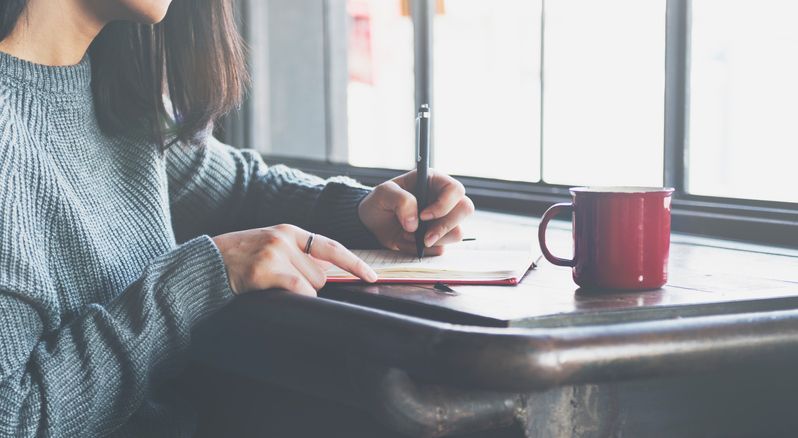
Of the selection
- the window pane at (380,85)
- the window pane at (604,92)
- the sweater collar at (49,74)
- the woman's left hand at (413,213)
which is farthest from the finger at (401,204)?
the window pane at (380,85)

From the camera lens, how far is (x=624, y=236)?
3.62 feet

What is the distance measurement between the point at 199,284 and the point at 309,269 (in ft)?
0.46

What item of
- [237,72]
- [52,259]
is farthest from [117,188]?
[237,72]

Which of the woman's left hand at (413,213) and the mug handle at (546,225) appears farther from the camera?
the woman's left hand at (413,213)

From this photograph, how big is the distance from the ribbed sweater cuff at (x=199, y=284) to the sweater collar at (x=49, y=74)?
39 cm

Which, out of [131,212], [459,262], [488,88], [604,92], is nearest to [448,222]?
[459,262]

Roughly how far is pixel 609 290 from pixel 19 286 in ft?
2.27

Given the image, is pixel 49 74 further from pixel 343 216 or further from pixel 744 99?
pixel 744 99

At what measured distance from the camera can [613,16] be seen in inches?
80.2

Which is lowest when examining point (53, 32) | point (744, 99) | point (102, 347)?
point (102, 347)

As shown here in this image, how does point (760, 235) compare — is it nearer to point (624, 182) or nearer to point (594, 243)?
point (624, 182)

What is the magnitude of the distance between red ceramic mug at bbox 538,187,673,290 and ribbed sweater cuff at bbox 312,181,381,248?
0.53m

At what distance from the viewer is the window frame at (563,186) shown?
1.67m

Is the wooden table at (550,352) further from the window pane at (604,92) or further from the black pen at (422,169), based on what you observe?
the window pane at (604,92)
